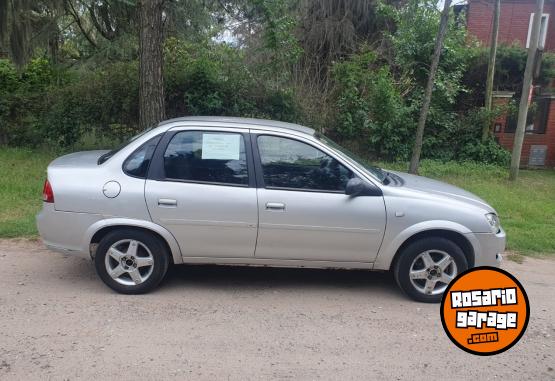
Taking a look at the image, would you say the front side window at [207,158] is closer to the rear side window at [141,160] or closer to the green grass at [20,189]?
the rear side window at [141,160]

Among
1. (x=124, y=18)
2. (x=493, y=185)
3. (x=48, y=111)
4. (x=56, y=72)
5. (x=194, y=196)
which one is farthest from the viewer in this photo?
(x=124, y=18)

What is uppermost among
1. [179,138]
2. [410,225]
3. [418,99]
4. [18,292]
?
[418,99]

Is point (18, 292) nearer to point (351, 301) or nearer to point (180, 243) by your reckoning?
point (180, 243)

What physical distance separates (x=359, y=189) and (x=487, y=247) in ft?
4.32

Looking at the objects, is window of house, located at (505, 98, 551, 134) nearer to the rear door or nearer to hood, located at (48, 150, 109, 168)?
the rear door

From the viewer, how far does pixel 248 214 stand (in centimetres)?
446

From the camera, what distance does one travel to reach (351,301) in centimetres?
464

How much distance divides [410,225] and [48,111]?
9.83 m

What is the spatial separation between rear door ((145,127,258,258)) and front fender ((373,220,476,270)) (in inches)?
47.3

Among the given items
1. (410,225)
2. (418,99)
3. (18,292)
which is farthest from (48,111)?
(410,225)

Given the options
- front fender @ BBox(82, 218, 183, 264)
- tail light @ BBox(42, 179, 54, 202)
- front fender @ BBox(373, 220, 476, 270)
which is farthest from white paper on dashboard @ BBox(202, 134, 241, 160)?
front fender @ BBox(373, 220, 476, 270)

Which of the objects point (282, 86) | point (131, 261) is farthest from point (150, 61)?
point (131, 261)

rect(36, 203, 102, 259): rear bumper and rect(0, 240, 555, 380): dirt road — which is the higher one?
rect(36, 203, 102, 259): rear bumper

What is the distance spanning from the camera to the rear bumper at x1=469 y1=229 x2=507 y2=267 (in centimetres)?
455
